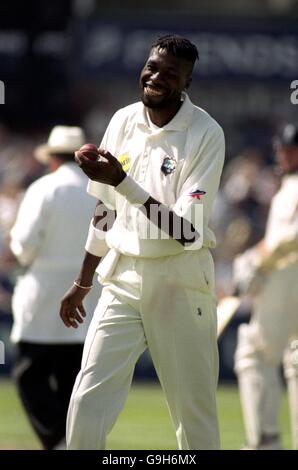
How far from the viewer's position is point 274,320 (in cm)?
948

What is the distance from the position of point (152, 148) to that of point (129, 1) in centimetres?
1954

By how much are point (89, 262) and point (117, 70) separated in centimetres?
1411

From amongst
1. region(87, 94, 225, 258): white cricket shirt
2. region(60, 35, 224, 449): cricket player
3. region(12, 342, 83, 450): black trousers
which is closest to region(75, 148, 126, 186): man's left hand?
region(60, 35, 224, 449): cricket player

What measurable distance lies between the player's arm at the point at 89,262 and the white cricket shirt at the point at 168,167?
170 mm

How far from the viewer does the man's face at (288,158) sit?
944 centimetres

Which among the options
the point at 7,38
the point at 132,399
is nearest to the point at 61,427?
the point at 132,399

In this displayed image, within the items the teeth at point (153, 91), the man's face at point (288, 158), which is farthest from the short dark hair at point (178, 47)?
the man's face at point (288, 158)

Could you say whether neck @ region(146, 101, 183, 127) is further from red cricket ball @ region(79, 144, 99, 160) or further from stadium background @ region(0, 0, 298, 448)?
stadium background @ region(0, 0, 298, 448)

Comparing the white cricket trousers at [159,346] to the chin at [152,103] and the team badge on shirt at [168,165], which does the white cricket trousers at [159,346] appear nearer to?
the team badge on shirt at [168,165]

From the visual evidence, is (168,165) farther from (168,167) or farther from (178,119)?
(178,119)

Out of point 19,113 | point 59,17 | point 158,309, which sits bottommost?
point 19,113

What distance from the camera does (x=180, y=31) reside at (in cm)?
2008

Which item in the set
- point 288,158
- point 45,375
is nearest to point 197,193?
point 45,375

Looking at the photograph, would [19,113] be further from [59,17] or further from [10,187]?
[10,187]
